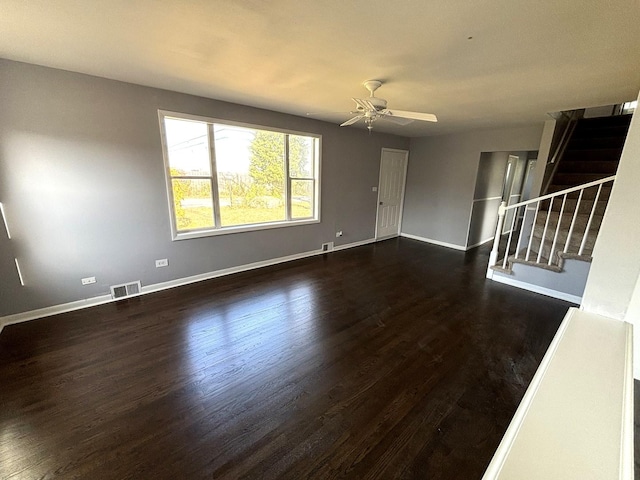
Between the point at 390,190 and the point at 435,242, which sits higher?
the point at 390,190

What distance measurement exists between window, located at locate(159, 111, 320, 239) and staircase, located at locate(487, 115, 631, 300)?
3178mm

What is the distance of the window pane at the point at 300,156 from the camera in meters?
4.43

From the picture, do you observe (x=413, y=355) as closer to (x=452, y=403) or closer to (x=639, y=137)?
(x=452, y=403)

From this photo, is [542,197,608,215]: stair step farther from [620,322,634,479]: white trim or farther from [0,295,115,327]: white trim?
[0,295,115,327]: white trim

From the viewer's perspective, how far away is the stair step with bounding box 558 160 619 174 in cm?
396

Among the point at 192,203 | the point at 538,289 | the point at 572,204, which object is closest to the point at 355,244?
the point at 538,289

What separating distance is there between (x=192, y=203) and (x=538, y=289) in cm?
490

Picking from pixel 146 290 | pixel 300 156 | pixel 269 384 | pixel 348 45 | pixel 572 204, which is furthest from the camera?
pixel 300 156

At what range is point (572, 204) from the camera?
3.85 metres

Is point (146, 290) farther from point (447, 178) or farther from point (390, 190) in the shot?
point (447, 178)

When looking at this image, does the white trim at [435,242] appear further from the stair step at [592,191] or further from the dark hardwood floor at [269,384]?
the dark hardwood floor at [269,384]

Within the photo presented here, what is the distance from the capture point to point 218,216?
3826mm

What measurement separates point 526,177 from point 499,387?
24.2 ft

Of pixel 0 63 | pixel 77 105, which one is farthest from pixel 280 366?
pixel 0 63
